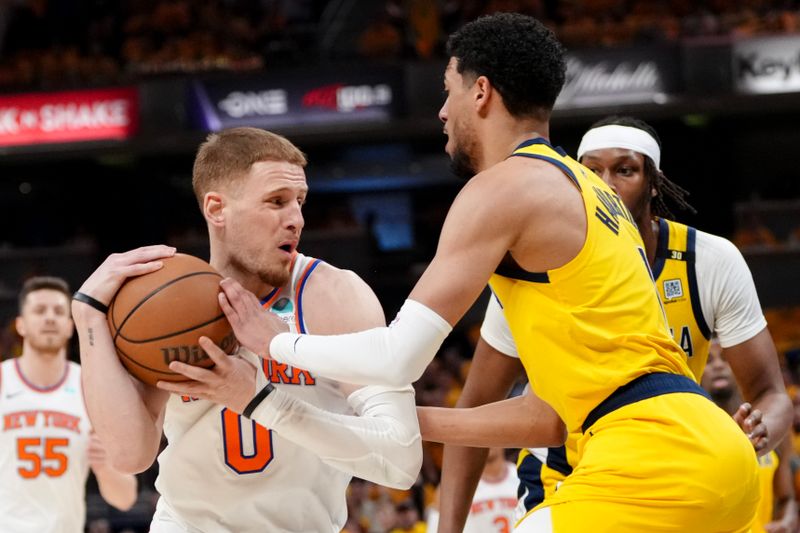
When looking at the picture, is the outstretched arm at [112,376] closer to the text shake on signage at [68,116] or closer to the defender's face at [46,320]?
the defender's face at [46,320]

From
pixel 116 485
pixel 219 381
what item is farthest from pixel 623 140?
pixel 116 485

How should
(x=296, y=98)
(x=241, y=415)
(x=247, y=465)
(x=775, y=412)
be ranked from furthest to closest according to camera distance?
(x=296, y=98)
(x=775, y=412)
(x=247, y=465)
(x=241, y=415)

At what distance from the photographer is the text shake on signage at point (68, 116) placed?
42.9 ft

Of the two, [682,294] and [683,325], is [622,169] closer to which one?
[682,294]

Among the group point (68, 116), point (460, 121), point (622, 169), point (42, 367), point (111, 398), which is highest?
point (68, 116)

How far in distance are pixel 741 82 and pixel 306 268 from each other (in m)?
10.4

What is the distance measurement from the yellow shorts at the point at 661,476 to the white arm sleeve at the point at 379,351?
485mm

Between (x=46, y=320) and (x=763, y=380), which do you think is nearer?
(x=763, y=380)

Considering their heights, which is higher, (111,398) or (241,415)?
(111,398)

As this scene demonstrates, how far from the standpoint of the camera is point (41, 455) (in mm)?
6359

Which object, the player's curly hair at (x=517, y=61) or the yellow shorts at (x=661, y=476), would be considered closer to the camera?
the yellow shorts at (x=661, y=476)

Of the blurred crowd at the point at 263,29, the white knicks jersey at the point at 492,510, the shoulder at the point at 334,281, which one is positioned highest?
the blurred crowd at the point at 263,29

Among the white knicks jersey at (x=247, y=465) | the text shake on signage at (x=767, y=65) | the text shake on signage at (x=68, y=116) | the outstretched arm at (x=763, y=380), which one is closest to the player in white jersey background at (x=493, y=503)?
→ the outstretched arm at (x=763, y=380)

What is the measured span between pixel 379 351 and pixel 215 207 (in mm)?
840
